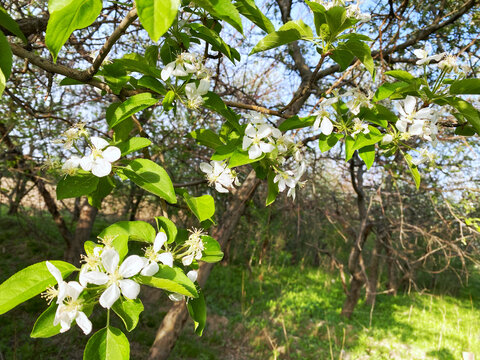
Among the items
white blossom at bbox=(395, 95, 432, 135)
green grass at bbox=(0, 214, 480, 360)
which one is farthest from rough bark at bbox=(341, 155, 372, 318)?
white blossom at bbox=(395, 95, 432, 135)

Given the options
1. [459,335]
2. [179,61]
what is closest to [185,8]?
[179,61]

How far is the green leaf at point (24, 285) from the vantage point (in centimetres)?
45

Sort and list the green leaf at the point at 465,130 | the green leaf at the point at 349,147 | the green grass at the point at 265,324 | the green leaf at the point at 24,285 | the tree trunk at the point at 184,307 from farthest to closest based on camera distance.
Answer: the green grass at the point at 265,324 < the tree trunk at the point at 184,307 < the green leaf at the point at 465,130 < the green leaf at the point at 349,147 < the green leaf at the point at 24,285

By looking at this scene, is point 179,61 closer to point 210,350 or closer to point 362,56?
point 362,56

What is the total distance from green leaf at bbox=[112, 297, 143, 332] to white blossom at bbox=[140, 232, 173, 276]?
0.06 metres

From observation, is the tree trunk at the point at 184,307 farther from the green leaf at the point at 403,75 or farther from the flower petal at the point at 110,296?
the flower petal at the point at 110,296

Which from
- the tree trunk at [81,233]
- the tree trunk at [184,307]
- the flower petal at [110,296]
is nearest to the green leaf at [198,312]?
the flower petal at [110,296]

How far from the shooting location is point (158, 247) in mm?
546

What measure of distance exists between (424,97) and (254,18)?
396mm

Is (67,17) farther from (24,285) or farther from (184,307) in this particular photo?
(184,307)

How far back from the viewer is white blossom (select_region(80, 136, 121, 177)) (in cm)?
57

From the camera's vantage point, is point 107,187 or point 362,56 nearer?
point 362,56

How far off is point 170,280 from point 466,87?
624 millimetres

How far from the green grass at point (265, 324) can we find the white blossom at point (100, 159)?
2837 mm
